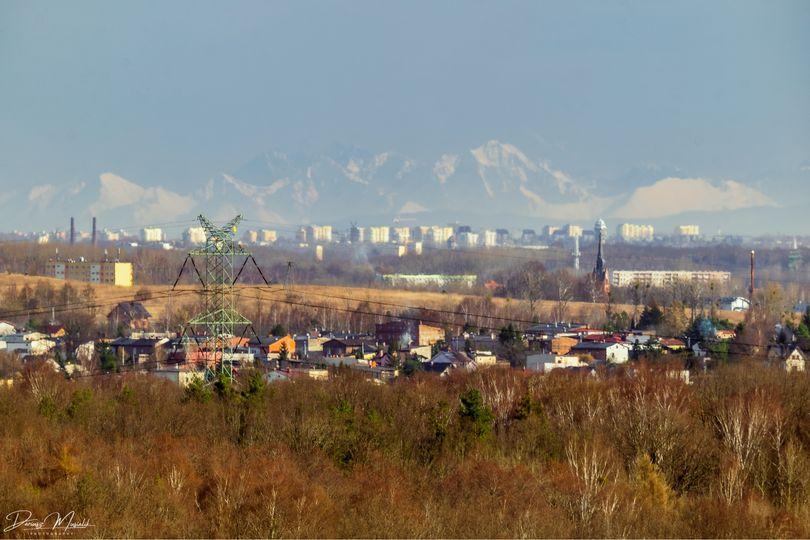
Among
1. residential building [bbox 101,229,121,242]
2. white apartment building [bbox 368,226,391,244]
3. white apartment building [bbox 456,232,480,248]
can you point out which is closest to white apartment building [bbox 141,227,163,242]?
residential building [bbox 101,229,121,242]

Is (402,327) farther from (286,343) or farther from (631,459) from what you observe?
(631,459)

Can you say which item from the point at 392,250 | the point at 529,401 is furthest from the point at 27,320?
the point at 392,250

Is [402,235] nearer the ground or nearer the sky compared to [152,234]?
nearer the sky

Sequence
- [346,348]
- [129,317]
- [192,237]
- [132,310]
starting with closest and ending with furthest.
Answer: [346,348] < [129,317] < [132,310] < [192,237]

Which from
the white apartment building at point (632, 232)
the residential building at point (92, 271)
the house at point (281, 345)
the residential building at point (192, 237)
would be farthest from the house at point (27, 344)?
the white apartment building at point (632, 232)

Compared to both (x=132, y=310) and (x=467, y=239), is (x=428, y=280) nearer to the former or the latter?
(x=132, y=310)

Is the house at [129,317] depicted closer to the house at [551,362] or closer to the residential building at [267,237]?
the house at [551,362]

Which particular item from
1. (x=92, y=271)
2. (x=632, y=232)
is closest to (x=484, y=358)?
(x=92, y=271)
